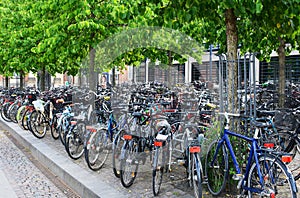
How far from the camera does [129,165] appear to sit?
549cm

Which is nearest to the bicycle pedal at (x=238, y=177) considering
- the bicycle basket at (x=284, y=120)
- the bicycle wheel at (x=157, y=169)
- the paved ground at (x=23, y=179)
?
the bicycle wheel at (x=157, y=169)

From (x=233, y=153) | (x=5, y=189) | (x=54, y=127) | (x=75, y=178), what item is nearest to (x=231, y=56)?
(x=233, y=153)

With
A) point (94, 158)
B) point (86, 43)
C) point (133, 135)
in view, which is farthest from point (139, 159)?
point (86, 43)

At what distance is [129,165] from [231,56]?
2.06m

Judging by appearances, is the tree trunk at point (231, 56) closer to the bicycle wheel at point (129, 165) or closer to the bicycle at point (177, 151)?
the bicycle at point (177, 151)

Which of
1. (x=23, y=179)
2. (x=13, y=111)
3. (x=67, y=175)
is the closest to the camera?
(x=67, y=175)

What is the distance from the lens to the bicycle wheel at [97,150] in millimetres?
6277

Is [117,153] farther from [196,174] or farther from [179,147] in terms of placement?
[196,174]

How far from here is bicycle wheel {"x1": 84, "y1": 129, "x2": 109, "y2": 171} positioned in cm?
628

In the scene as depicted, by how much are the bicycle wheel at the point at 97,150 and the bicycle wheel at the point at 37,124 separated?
3832 millimetres

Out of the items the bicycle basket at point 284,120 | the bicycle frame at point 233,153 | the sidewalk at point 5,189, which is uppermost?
the bicycle basket at point 284,120

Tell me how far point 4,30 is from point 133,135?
1026cm

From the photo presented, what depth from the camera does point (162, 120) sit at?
19.4 ft

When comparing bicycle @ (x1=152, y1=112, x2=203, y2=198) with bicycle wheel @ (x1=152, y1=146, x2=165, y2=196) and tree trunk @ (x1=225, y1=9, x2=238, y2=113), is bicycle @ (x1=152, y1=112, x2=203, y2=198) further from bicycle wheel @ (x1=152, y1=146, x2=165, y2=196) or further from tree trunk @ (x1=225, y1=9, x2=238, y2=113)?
tree trunk @ (x1=225, y1=9, x2=238, y2=113)
